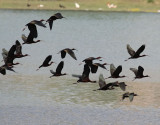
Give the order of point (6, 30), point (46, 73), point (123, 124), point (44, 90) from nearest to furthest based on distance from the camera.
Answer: point (123, 124)
point (44, 90)
point (46, 73)
point (6, 30)

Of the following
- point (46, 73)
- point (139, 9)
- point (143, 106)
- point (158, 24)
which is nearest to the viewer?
point (143, 106)

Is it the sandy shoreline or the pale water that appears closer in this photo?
the sandy shoreline

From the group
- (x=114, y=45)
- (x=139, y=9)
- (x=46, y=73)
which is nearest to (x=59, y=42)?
(x=114, y=45)

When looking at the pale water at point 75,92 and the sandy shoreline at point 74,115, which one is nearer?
the sandy shoreline at point 74,115

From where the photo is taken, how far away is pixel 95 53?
46719mm

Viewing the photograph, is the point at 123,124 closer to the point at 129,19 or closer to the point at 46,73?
the point at 46,73

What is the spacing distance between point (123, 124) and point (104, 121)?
0.75 m

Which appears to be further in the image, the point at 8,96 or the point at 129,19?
the point at 129,19

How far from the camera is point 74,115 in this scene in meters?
26.4

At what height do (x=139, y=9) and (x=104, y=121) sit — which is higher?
(x=139, y=9)

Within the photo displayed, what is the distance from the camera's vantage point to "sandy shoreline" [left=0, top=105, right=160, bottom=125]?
993 inches

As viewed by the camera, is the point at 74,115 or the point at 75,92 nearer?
the point at 74,115

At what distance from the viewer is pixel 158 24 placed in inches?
3221

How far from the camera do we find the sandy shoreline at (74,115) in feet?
82.7
